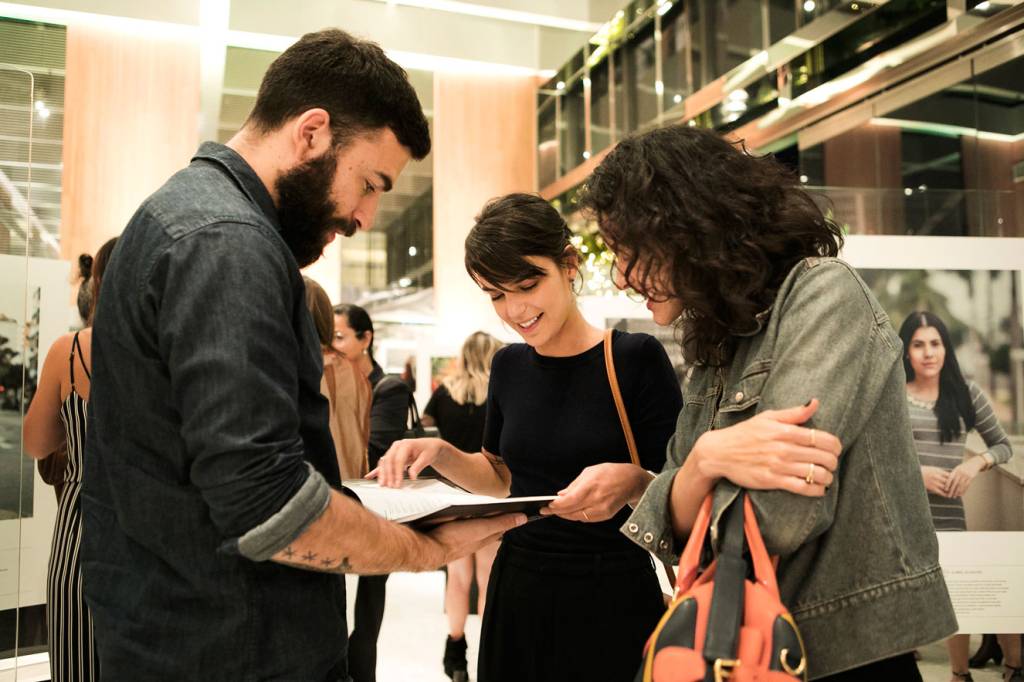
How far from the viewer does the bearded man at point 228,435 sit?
107 cm

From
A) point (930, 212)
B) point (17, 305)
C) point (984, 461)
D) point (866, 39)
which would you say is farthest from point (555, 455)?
point (866, 39)

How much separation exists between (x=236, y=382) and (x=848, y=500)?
84cm

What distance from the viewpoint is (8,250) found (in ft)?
9.68

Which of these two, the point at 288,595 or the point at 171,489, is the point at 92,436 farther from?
the point at 288,595

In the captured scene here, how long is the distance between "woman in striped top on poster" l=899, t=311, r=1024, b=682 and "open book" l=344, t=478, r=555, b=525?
7.53ft

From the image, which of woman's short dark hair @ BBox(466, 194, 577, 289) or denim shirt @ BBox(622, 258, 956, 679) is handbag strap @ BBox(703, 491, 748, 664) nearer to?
denim shirt @ BBox(622, 258, 956, 679)

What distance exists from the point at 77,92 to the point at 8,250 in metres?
7.80

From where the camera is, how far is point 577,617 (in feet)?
6.01

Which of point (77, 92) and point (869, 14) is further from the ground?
point (77, 92)

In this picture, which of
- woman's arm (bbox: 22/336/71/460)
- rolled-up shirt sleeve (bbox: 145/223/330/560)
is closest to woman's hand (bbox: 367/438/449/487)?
rolled-up shirt sleeve (bbox: 145/223/330/560)

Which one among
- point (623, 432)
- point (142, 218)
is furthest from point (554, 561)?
point (142, 218)

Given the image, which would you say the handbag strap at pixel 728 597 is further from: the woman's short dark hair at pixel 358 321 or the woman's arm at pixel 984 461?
the woman's short dark hair at pixel 358 321

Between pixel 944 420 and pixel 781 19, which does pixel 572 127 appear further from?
pixel 944 420

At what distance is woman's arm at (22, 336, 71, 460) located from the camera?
2.48 metres
